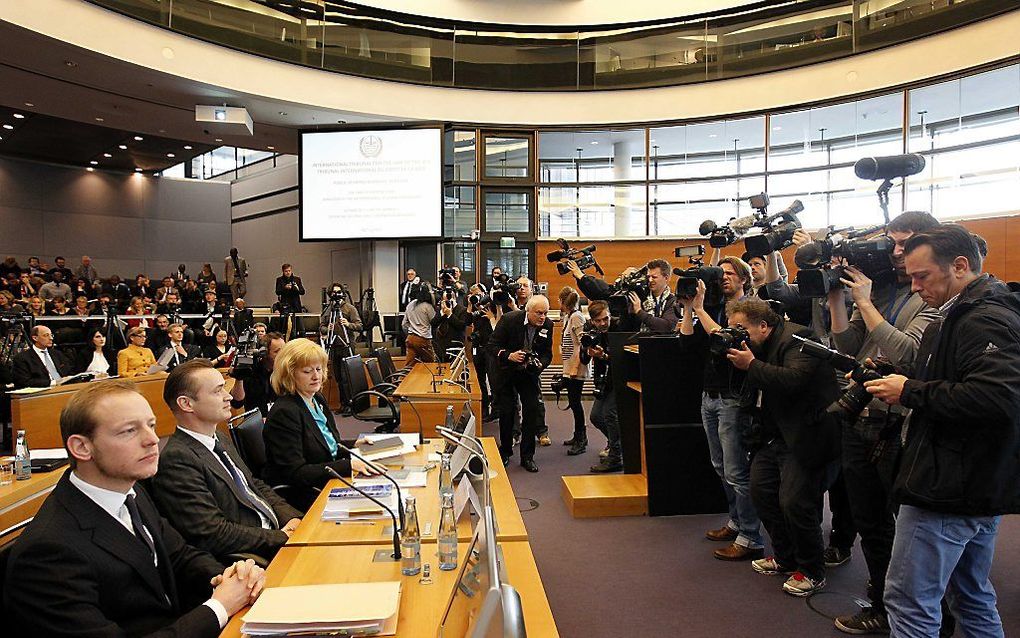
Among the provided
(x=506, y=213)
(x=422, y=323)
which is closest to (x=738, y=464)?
(x=422, y=323)

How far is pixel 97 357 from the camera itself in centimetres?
799

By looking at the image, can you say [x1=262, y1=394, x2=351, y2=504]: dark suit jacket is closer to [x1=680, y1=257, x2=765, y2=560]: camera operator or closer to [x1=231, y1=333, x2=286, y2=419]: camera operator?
[x1=680, y1=257, x2=765, y2=560]: camera operator

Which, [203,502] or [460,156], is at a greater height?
[460,156]

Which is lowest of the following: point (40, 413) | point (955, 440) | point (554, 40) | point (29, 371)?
point (40, 413)

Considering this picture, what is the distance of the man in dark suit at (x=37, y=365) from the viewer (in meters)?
6.88

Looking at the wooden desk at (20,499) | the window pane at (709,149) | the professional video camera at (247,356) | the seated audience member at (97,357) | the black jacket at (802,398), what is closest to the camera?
the wooden desk at (20,499)

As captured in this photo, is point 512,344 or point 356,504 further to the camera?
point 512,344

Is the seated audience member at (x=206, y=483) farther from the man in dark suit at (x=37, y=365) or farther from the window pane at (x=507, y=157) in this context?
the window pane at (x=507, y=157)

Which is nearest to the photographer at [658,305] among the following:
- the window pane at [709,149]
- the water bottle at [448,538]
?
the water bottle at [448,538]

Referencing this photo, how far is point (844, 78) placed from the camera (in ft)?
32.7

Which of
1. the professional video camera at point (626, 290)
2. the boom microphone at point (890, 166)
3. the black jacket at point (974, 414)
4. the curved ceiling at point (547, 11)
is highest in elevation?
the curved ceiling at point (547, 11)

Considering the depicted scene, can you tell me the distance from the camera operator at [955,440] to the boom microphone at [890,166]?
787 millimetres

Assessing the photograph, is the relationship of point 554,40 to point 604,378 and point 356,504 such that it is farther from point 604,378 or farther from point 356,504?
point 356,504

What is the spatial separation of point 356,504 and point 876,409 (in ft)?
7.33
